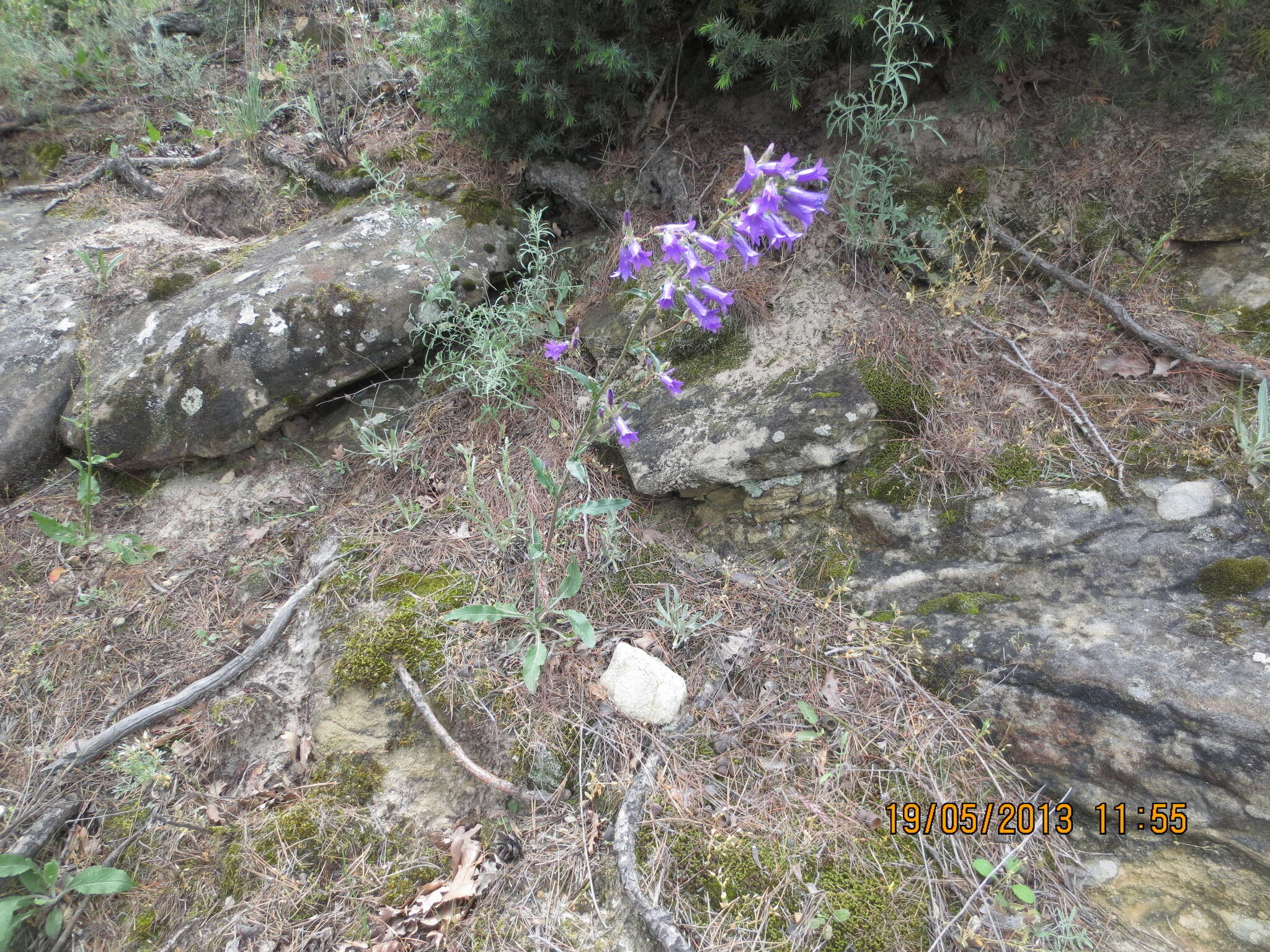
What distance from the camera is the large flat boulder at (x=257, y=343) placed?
3.35 metres

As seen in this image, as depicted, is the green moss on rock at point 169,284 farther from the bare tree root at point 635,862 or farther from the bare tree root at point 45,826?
the bare tree root at point 635,862

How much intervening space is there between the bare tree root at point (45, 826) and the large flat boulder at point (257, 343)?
1.76 meters

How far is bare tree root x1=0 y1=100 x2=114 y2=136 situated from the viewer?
16.5ft

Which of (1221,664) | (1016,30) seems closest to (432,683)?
(1221,664)

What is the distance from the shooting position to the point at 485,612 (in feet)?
7.57

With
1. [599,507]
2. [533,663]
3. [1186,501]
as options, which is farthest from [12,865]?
[1186,501]

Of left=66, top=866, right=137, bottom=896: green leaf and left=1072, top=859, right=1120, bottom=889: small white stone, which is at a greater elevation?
left=1072, top=859, right=1120, bottom=889: small white stone

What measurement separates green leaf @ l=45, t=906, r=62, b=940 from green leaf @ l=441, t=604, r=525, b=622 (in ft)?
5.33

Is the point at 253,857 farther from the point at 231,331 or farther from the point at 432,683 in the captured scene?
the point at 231,331

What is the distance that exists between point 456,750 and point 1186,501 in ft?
10.1

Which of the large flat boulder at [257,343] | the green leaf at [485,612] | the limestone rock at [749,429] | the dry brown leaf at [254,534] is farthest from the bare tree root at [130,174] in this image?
the green leaf at [485,612]


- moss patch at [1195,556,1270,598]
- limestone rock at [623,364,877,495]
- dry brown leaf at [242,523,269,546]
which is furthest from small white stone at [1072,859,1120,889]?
dry brown leaf at [242,523,269,546]

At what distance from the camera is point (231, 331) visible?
3396 millimetres

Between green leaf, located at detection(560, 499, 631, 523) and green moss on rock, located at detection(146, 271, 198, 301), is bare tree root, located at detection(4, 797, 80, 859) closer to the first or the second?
green leaf, located at detection(560, 499, 631, 523)
